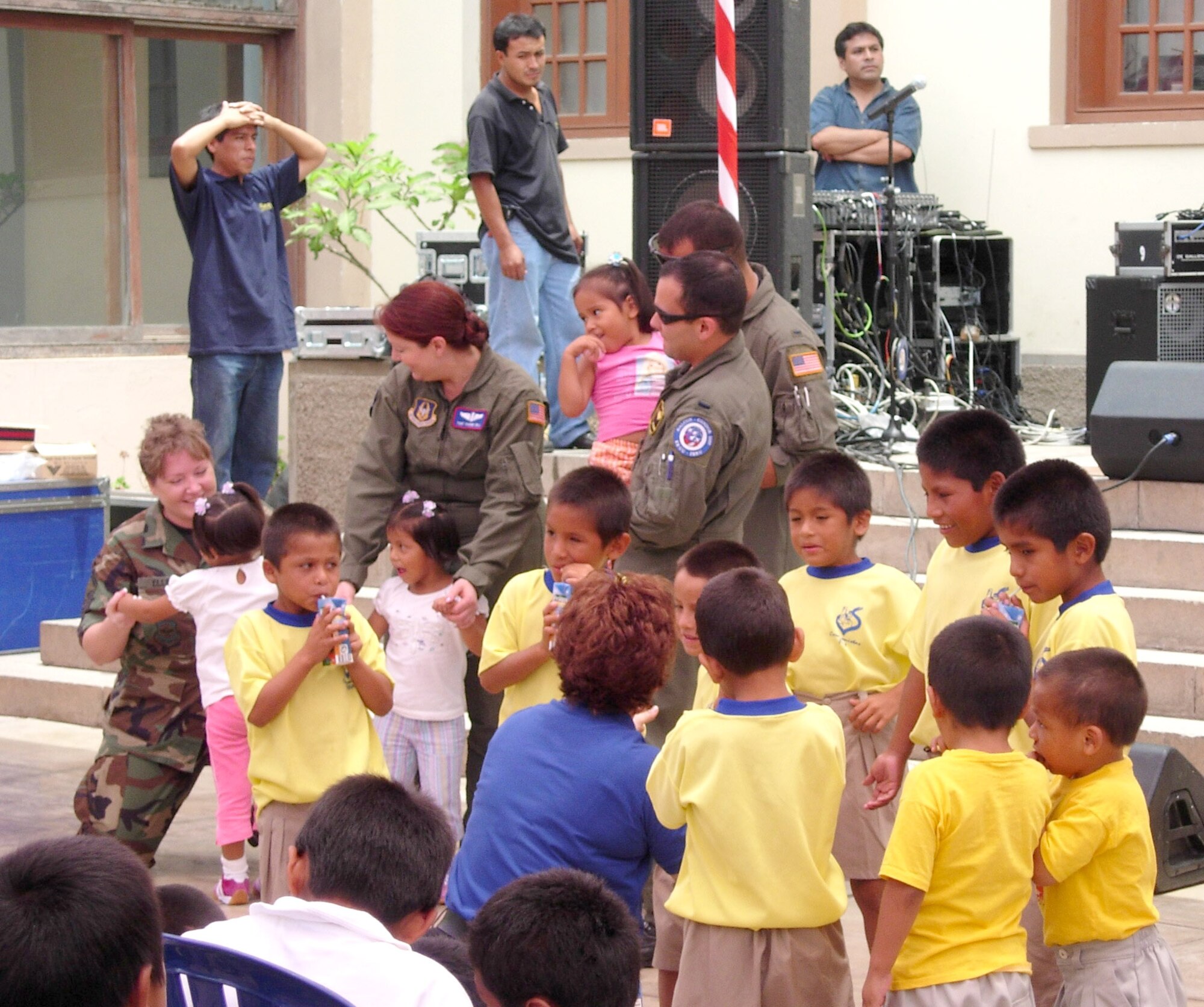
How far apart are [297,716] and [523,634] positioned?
641 mm

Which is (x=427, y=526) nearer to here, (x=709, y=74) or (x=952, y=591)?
(x=952, y=591)

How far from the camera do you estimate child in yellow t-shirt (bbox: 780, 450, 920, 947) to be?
4.26 metres

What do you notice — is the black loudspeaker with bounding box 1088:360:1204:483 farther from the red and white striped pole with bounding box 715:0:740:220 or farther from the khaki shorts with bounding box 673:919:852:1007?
the khaki shorts with bounding box 673:919:852:1007

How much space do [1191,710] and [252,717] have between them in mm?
3301

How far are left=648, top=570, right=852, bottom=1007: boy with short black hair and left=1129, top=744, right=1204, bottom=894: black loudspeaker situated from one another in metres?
2.01

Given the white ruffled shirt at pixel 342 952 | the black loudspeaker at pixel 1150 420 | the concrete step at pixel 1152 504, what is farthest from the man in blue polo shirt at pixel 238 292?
the white ruffled shirt at pixel 342 952

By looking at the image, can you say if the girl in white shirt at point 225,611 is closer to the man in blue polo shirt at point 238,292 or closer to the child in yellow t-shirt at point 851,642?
the child in yellow t-shirt at point 851,642

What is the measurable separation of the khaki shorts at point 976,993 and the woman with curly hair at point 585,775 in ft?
1.72

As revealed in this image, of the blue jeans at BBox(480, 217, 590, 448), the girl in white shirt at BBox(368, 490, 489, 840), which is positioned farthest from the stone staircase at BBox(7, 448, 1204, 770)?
the girl in white shirt at BBox(368, 490, 489, 840)

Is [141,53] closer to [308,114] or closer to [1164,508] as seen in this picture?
[308,114]

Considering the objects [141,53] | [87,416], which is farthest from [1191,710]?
[141,53]

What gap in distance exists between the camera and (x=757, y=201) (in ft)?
22.1

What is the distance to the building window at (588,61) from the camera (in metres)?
11.6

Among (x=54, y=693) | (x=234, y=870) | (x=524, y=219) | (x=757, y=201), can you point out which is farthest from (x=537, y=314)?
(x=234, y=870)
